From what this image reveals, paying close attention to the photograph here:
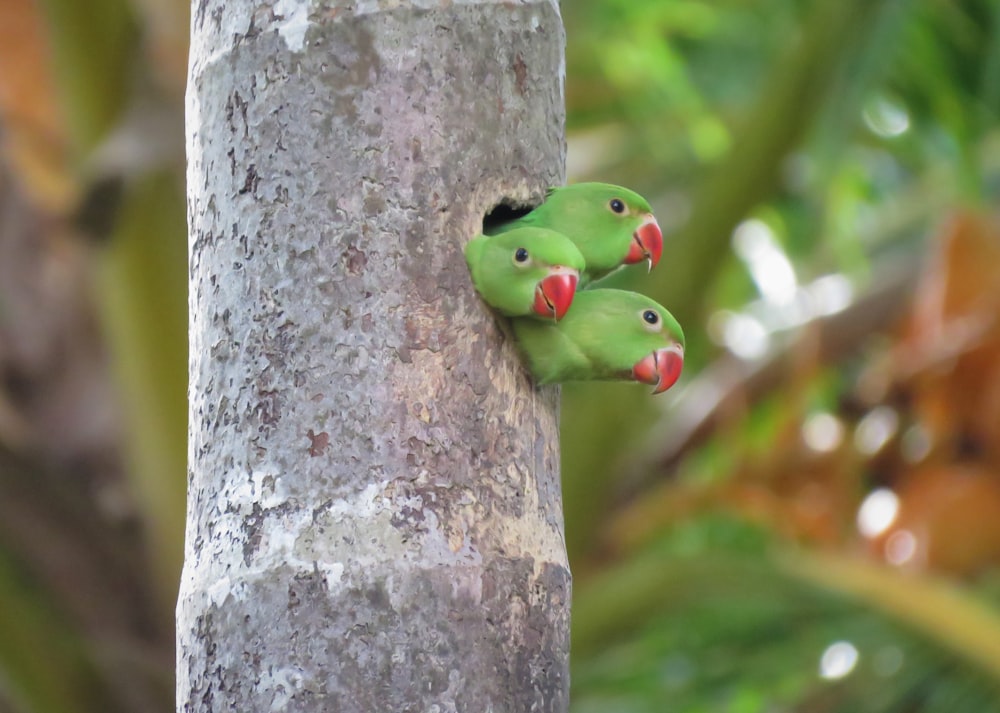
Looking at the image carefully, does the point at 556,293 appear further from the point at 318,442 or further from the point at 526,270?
the point at 318,442

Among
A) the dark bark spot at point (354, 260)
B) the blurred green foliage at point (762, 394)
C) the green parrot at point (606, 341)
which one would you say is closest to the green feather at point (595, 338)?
the green parrot at point (606, 341)

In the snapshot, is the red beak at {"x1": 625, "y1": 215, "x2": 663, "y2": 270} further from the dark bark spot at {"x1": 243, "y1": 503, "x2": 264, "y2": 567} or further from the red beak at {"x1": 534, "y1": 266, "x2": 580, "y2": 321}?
the dark bark spot at {"x1": 243, "y1": 503, "x2": 264, "y2": 567}

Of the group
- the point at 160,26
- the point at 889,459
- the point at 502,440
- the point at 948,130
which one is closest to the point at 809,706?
the point at 889,459

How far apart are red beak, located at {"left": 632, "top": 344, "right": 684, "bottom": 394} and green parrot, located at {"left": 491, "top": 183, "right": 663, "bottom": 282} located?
88mm

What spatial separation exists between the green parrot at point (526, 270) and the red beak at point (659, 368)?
0.30 feet

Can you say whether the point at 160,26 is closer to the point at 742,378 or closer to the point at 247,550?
the point at 742,378

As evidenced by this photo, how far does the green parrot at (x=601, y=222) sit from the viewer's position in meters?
1.06

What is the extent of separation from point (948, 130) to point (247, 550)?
3.08 meters

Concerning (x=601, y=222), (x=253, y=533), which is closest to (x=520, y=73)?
(x=601, y=222)

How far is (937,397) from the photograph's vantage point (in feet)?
10.5

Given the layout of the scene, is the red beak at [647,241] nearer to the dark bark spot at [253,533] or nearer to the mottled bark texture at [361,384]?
the mottled bark texture at [361,384]

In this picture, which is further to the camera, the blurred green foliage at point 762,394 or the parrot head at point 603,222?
the blurred green foliage at point 762,394

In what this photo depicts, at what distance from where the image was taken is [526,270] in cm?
95

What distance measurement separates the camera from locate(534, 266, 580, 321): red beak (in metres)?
0.95
